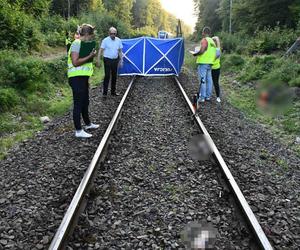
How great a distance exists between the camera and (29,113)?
369 inches

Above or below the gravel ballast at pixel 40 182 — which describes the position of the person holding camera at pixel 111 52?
above

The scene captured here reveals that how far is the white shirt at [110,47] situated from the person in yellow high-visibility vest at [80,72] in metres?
3.84

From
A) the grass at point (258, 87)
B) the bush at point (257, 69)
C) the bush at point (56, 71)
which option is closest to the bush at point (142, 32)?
the grass at point (258, 87)

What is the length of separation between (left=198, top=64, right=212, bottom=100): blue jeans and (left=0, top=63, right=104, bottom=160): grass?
3619mm

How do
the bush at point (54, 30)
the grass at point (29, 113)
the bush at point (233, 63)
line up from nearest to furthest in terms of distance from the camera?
1. the grass at point (29, 113)
2. the bush at point (233, 63)
3. the bush at point (54, 30)

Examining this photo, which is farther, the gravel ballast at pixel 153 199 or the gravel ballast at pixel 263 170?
the gravel ballast at pixel 263 170

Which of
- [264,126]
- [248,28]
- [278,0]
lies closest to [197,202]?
[264,126]

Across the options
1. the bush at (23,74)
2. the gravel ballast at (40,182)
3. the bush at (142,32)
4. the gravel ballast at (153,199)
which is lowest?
the bush at (142,32)

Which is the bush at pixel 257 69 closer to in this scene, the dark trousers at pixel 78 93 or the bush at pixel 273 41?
the bush at pixel 273 41

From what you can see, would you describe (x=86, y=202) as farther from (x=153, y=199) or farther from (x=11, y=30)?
(x=11, y=30)

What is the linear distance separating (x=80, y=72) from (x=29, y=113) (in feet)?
9.99

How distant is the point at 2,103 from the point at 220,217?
21.0 ft

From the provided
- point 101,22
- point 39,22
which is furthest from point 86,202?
point 101,22

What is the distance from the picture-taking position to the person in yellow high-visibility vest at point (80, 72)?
22.0 ft
